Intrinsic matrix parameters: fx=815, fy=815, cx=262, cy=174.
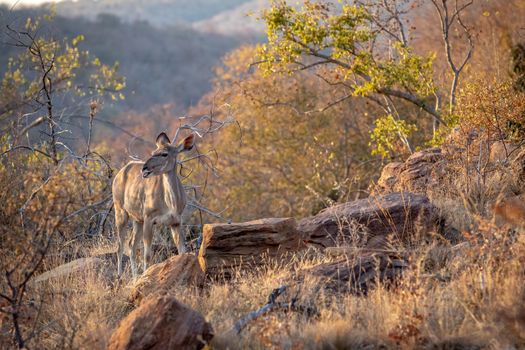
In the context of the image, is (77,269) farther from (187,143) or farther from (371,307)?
(371,307)

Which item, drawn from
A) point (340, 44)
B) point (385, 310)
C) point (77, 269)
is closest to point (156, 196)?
point (77, 269)

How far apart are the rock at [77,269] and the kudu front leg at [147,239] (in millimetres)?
596

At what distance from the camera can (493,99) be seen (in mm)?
13391

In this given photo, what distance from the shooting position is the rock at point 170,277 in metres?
9.89

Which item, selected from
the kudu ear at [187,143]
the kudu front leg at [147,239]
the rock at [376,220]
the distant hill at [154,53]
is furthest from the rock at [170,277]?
the distant hill at [154,53]

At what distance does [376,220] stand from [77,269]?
4.14 m

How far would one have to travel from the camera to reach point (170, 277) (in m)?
9.96

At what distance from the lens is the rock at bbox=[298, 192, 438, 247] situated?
1101 cm

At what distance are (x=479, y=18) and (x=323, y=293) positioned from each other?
22892 mm

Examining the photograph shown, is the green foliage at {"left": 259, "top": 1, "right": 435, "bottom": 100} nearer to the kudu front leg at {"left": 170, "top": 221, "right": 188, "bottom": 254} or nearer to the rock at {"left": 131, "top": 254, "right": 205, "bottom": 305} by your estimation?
the kudu front leg at {"left": 170, "top": 221, "right": 188, "bottom": 254}

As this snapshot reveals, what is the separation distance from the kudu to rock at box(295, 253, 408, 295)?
272 centimetres

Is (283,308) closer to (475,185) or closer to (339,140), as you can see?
(475,185)

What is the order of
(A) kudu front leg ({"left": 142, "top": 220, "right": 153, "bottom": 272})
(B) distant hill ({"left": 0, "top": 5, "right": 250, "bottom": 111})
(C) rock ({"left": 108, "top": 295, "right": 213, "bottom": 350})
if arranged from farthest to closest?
1. (B) distant hill ({"left": 0, "top": 5, "right": 250, "bottom": 111})
2. (A) kudu front leg ({"left": 142, "top": 220, "right": 153, "bottom": 272})
3. (C) rock ({"left": 108, "top": 295, "right": 213, "bottom": 350})

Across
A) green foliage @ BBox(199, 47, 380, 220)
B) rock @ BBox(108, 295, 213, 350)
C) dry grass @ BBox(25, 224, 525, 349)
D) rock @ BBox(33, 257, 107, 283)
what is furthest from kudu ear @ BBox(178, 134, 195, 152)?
green foliage @ BBox(199, 47, 380, 220)
